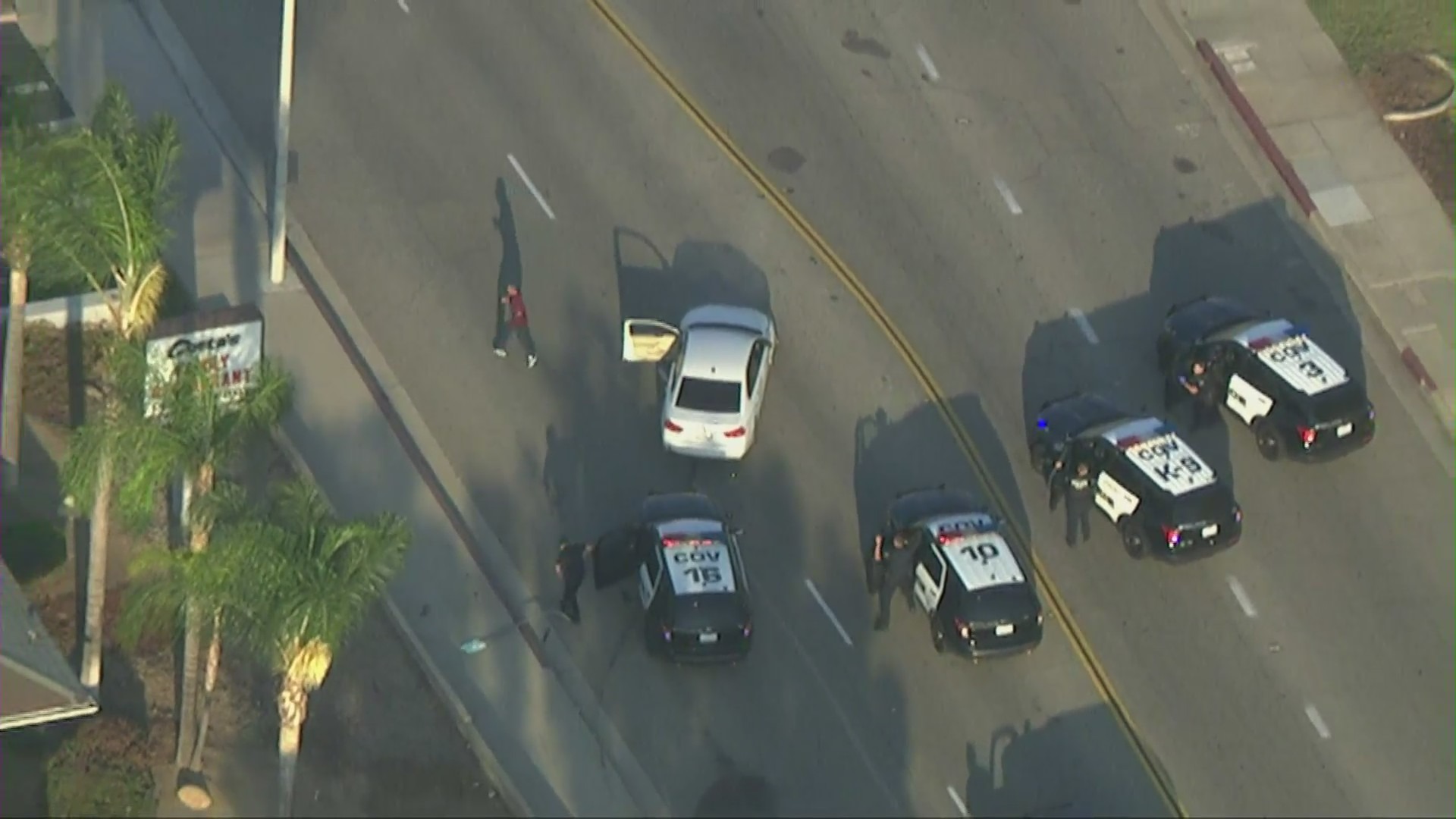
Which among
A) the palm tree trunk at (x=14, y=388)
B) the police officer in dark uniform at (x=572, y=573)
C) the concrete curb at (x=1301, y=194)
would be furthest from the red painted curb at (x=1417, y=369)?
the palm tree trunk at (x=14, y=388)

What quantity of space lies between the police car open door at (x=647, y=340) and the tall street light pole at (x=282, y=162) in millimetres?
6886

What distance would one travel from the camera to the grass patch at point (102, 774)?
108 feet

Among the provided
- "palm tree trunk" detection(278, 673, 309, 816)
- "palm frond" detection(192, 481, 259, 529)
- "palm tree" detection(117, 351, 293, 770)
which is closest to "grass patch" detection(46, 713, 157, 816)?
"palm tree" detection(117, 351, 293, 770)

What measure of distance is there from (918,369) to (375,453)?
10.3m

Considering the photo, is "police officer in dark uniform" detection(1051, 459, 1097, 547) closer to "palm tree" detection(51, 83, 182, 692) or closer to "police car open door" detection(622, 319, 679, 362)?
"police car open door" detection(622, 319, 679, 362)

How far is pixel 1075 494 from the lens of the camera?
37.5 metres

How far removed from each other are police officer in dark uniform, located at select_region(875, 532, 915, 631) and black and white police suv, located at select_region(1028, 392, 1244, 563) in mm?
3572

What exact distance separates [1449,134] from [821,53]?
44.0 ft

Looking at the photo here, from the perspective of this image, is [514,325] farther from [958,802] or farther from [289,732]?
[958,802]

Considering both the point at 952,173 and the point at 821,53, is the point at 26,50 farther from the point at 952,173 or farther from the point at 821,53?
the point at 952,173

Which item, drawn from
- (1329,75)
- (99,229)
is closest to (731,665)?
(99,229)

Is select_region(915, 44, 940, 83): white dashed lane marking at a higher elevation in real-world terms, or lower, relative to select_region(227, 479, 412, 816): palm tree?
higher

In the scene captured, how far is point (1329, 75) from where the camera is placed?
46156 mm

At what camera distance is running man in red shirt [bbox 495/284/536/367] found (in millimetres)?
39438
